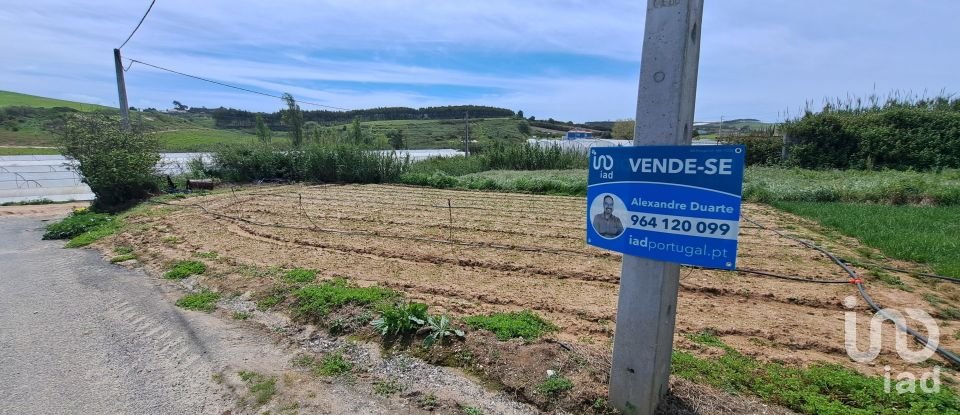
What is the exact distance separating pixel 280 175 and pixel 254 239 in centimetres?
1521

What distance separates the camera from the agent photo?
2.48m

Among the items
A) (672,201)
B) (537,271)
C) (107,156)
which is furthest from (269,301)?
(107,156)

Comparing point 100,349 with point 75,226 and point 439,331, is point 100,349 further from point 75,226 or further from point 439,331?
point 75,226

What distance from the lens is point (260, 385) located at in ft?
10.6

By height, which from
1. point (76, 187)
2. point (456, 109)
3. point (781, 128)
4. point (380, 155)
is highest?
point (456, 109)

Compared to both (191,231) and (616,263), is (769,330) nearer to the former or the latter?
(616,263)

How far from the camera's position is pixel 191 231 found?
9133 millimetres

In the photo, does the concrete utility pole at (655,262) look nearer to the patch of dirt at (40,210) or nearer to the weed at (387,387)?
the weed at (387,387)

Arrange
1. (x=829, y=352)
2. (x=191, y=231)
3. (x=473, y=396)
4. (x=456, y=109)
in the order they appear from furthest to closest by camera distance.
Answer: (x=456, y=109) < (x=191, y=231) < (x=829, y=352) < (x=473, y=396)

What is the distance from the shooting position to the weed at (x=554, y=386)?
2898 mm

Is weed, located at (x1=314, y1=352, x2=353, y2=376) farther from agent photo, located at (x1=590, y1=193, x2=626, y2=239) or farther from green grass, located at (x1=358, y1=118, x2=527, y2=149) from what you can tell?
green grass, located at (x1=358, y1=118, x2=527, y2=149)

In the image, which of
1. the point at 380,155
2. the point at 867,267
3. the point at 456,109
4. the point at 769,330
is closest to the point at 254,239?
the point at 769,330

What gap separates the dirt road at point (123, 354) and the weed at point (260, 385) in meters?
0.08

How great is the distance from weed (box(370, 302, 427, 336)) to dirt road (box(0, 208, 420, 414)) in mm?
762
